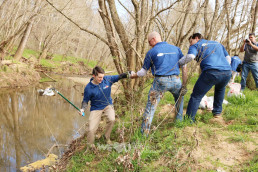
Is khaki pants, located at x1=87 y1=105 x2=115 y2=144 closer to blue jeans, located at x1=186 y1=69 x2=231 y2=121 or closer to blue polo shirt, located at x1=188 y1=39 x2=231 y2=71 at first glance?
blue jeans, located at x1=186 y1=69 x2=231 y2=121

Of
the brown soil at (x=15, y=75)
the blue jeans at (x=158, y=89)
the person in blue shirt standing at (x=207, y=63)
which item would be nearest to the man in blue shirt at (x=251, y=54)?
the person in blue shirt standing at (x=207, y=63)

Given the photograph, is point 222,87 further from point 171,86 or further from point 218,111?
A: point 171,86

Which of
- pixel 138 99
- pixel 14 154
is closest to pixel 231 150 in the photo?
pixel 138 99

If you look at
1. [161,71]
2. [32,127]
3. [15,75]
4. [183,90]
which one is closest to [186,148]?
[183,90]

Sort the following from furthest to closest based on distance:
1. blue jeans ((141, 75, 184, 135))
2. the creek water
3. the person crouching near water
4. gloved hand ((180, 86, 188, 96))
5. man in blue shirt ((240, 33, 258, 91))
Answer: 1. man in blue shirt ((240, 33, 258, 91))
2. the creek water
3. the person crouching near water
4. gloved hand ((180, 86, 188, 96))
5. blue jeans ((141, 75, 184, 135))

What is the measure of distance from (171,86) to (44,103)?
6.66 m

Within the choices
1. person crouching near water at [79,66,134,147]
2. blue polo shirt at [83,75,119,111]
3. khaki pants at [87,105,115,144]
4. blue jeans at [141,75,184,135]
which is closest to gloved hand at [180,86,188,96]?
blue jeans at [141,75,184,135]

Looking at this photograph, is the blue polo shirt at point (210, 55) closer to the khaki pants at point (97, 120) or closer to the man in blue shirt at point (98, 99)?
the man in blue shirt at point (98, 99)

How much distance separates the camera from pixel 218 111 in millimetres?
3887

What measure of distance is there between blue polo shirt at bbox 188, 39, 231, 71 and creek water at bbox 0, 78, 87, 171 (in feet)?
8.36

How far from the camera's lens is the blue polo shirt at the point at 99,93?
12.6ft

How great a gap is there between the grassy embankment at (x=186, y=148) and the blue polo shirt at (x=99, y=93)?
663mm

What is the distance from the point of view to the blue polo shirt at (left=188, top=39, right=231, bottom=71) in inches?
129

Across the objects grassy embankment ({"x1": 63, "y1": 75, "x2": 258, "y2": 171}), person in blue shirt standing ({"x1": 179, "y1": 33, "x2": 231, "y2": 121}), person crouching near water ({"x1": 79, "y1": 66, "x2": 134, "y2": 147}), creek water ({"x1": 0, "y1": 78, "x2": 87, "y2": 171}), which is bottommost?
creek water ({"x1": 0, "y1": 78, "x2": 87, "y2": 171})
